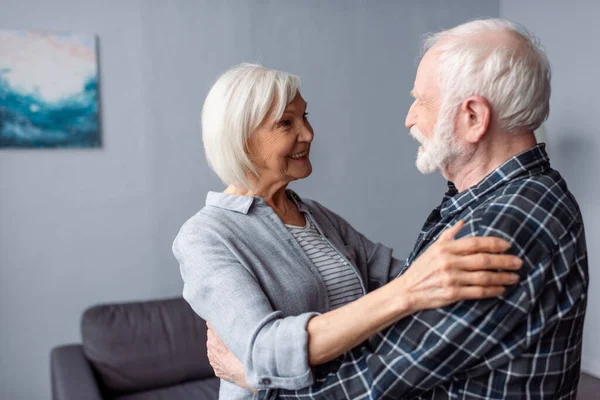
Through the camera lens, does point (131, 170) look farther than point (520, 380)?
Yes

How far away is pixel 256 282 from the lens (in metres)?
1.36

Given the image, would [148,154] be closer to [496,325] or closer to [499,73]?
[499,73]

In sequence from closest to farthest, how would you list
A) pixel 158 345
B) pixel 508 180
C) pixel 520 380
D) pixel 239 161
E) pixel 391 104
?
1. pixel 520 380
2. pixel 508 180
3. pixel 239 161
4. pixel 158 345
5. pixel 391 104

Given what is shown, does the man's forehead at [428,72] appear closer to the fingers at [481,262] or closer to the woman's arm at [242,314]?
the fingers at [481,262]

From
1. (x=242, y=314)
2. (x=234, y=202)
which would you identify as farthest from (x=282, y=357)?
(x=234, y=202)

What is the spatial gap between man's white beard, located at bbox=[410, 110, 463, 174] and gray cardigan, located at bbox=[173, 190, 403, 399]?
1.33 ft

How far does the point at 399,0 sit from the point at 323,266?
3026 mm

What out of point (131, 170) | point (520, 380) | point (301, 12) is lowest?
point (520, 380)

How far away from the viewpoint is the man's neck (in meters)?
1.23

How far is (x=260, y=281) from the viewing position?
1.43 meters

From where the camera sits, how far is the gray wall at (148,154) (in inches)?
129

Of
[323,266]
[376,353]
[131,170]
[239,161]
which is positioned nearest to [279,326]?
[376,353]

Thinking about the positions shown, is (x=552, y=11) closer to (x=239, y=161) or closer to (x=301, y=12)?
(x=301, y=12)

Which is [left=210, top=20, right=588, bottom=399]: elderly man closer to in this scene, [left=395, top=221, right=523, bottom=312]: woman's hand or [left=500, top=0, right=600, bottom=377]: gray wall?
[left=395, top=221, right=523, bottom=312]: woman's hand
